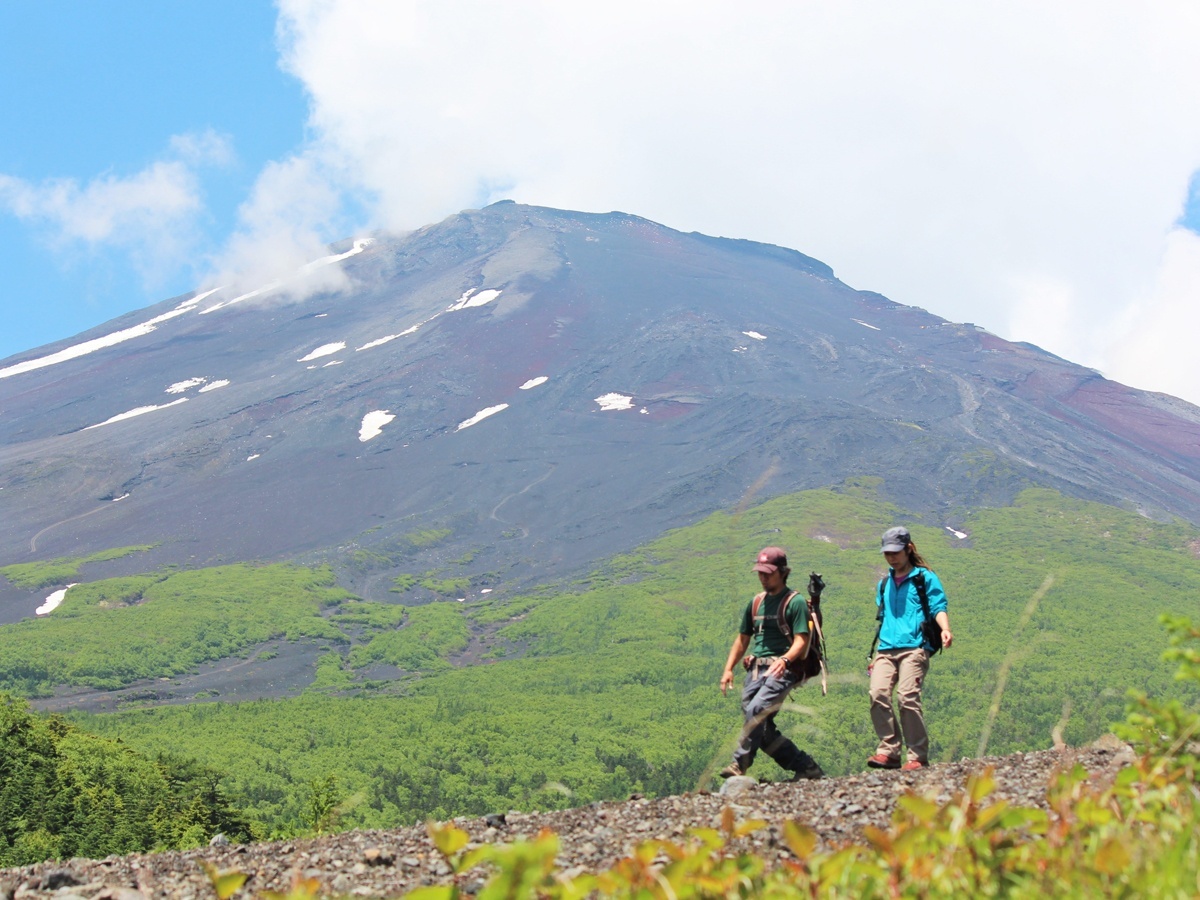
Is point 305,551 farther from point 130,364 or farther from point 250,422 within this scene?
point 130,364

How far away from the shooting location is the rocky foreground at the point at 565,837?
4.66m

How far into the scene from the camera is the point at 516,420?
3600 inches

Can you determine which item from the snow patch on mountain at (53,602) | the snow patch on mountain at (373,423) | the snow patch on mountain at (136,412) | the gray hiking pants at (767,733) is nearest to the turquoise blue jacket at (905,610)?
the gray hiking pants at (767,733)

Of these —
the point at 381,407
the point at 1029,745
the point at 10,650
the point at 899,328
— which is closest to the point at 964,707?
the point at 1029,745

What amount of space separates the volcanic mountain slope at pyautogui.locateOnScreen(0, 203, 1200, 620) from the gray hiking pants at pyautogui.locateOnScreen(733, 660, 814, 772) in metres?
60.5

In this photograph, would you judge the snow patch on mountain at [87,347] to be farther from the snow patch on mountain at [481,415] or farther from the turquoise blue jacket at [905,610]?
the turquoise blue jacket at [905,610]

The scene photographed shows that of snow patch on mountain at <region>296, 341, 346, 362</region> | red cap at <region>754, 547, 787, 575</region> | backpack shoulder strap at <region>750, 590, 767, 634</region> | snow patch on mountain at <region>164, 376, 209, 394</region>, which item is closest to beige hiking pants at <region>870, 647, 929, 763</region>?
backpack shoulder strap at <region>750, 590, 767, 634</region>

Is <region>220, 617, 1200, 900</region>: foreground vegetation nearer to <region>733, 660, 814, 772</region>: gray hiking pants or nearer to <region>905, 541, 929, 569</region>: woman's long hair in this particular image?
<region>733, 660, 814, 772</region>: gray hiking pants

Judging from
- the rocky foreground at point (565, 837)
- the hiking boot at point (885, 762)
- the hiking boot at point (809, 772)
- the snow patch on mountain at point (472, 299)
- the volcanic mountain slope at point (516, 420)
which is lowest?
the hiking boot at point (885, 762)

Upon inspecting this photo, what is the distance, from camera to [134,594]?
2518 inches

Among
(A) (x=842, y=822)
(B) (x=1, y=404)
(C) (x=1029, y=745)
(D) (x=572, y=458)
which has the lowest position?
(C) (x=1029, y=745)

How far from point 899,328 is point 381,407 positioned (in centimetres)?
6922

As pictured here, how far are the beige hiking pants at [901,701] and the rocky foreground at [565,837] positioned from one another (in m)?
0.77

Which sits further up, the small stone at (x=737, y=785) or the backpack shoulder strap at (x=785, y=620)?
the backpack shoulder strap at (x=785, y=620)
